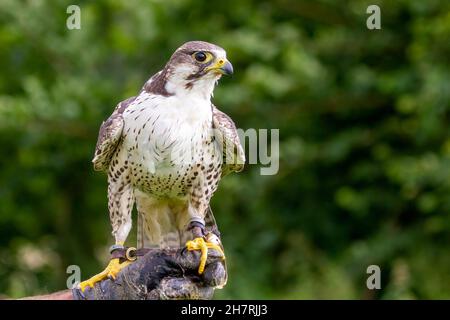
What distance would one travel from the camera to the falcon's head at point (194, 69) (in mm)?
4391

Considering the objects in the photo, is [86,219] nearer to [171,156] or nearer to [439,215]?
[439,215]

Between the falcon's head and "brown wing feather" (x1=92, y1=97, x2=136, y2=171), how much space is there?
23 cm

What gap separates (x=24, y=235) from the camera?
1024 cm

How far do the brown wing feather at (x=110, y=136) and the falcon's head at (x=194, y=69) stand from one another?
0.23 metres

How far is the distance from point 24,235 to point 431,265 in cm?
439

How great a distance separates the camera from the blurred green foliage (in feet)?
25.1

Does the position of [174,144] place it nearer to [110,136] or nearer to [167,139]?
[167,139]

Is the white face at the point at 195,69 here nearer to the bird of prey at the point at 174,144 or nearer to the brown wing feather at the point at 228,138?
the bird of prey at the point at 174,144

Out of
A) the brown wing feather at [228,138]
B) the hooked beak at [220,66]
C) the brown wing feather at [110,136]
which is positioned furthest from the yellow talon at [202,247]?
the hooked beak at [220,66]

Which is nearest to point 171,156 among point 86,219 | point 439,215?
point 439,215

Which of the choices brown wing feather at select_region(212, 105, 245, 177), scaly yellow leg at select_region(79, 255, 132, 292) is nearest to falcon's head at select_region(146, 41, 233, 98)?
brown wing feather at select_region(212, 105, 245, 177)

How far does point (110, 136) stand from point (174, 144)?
30 centimetres

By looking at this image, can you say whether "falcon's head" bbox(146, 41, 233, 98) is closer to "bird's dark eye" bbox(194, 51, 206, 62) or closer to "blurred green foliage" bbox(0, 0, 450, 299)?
"bird's dark eye" bbox(194, 51, 206, 62)
